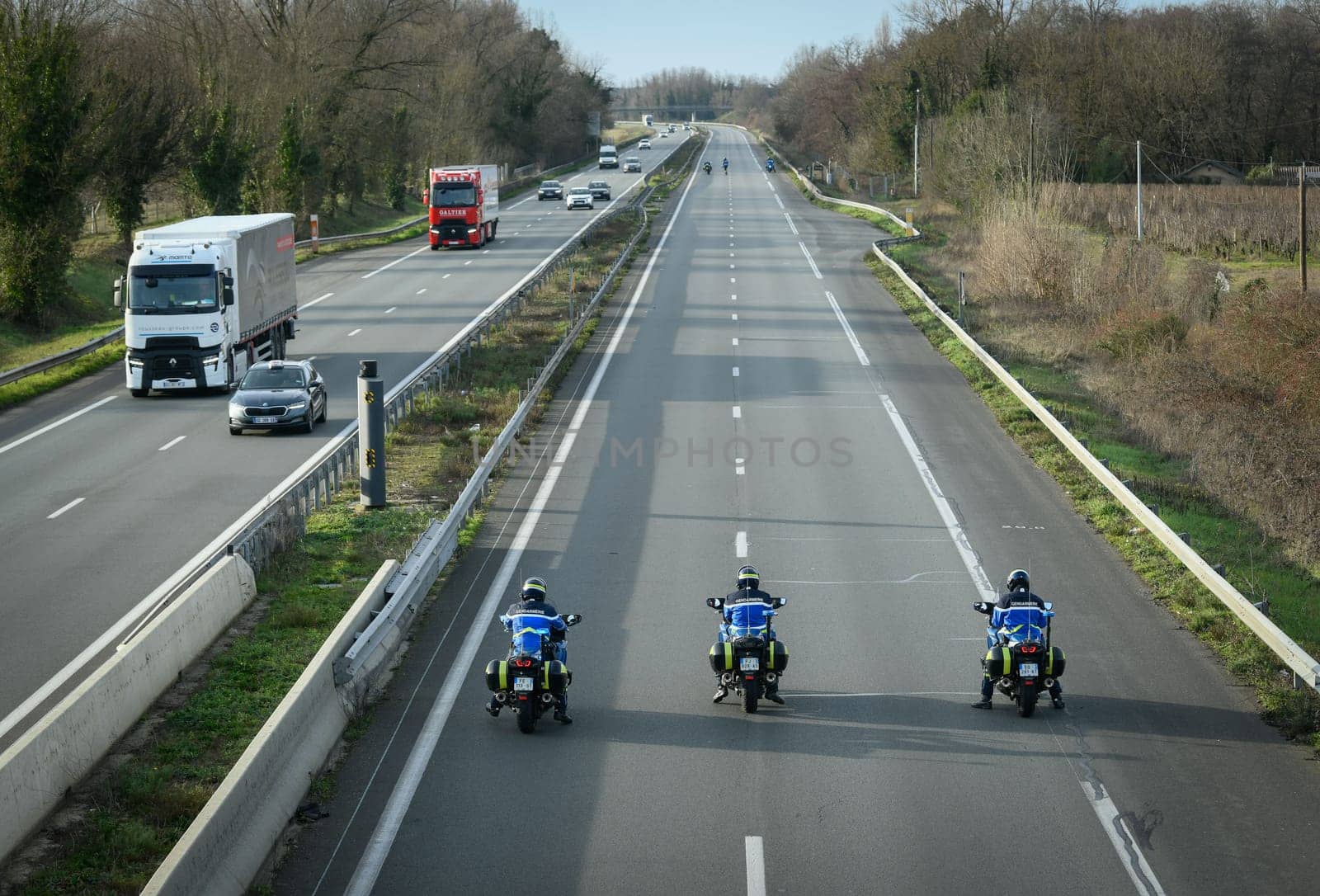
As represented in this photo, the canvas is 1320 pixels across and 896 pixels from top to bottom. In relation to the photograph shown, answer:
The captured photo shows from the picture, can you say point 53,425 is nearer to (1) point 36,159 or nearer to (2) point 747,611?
(1) point 36,159

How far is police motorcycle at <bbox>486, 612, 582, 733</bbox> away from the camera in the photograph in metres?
11.9

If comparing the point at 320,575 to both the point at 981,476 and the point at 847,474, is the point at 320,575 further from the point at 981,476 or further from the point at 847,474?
the point at 981,476

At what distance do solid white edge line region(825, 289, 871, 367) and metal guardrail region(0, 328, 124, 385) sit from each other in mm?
19139

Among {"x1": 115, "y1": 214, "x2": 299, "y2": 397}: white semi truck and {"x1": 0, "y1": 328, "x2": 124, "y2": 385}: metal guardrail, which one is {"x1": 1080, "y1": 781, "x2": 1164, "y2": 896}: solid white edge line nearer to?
{"x1": 115, "y1": 214, "x2": 299, "y2": 397}: white semi truck

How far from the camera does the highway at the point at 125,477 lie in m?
15.2

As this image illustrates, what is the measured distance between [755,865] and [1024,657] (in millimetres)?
3877

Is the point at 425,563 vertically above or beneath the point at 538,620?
beneath

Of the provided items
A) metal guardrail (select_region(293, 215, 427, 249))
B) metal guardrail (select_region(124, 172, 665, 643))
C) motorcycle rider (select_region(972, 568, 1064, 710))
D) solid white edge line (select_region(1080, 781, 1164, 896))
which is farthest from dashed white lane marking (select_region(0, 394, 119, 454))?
metal guardrail (select_region(293, 215, 427, 249))

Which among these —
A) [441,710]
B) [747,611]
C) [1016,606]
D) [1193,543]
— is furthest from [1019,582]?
[1193,543]

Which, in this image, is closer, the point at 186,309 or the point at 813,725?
the point at 813,725

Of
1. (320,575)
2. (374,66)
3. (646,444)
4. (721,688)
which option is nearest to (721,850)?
(721,688)

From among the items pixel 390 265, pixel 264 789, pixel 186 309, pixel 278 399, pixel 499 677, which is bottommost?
pixel 264 789

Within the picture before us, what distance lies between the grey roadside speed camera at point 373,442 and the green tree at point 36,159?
2288cm

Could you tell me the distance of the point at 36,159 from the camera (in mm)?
38688
